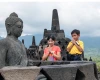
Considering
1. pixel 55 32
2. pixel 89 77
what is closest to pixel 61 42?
pixel 55 32

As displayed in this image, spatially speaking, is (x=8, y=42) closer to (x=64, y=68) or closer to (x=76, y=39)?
(x=64, y=68)

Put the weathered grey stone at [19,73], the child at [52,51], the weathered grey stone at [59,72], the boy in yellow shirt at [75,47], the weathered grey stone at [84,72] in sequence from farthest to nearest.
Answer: the boy in yellow shirt at [75,47], the child at [52,51], the weathered grey stone at [84,72], the weathered grey stone at [59,72], the weathered grey stone at [19,73]

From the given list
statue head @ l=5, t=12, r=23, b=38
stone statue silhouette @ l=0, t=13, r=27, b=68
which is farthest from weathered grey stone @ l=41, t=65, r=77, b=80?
statue head @ l=5, t=12, r=23, b=38

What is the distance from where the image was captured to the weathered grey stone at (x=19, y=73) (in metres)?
4.76

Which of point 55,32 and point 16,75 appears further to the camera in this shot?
point 55,32

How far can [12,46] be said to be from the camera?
19.2ft

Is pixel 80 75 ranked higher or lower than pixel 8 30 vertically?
lower

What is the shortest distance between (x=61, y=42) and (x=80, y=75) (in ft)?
52.5

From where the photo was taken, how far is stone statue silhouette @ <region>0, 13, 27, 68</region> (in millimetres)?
5793

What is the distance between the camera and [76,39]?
7855 millimetres

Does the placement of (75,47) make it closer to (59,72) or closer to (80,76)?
(80,76)

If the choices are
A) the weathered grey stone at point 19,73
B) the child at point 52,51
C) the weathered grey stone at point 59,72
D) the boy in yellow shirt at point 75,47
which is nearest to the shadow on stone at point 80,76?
the weathered grey stone at point 59,72

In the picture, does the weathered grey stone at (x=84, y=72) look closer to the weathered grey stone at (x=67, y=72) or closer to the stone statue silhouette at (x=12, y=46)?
the weathered grey stone at (x=67, y=72)

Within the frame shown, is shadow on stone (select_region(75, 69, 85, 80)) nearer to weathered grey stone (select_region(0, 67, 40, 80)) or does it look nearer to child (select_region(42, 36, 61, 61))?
weathered grey stone (select_region(0, 67, 40, 80))
